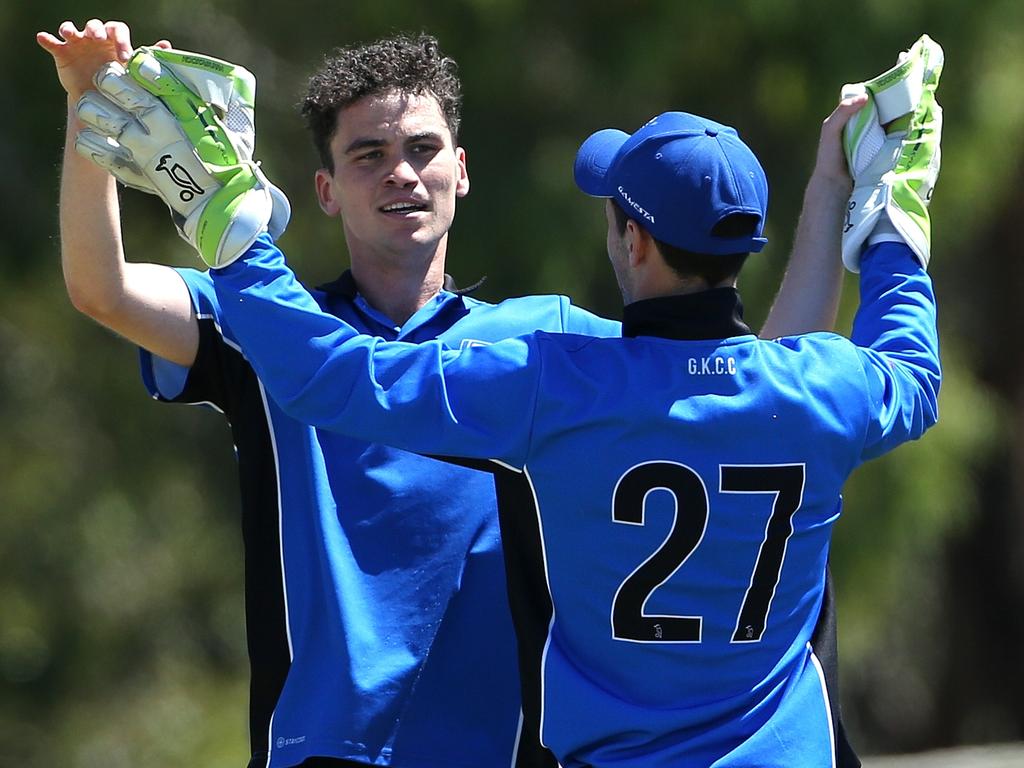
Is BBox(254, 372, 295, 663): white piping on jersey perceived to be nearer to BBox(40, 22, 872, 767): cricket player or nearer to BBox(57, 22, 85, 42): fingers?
BBox(40, 22, 872, 767): cricket player

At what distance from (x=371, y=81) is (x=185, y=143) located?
0.59 metres

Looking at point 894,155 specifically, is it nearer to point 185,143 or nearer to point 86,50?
point 185,143

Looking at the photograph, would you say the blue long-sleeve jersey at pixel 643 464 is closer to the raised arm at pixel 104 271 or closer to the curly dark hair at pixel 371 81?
the raised arm at pixel 104 271

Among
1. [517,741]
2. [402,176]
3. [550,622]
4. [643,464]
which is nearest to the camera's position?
[643,464]

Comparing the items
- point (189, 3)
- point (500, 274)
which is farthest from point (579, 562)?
point (189, 3)

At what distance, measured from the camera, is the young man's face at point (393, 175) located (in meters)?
2.56

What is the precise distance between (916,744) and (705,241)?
7820 millimetres

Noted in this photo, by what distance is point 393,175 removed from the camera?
2.55 meters

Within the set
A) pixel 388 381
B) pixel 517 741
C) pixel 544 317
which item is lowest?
pixel 517 741

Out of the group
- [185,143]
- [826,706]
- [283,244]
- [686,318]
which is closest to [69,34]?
[185,143]

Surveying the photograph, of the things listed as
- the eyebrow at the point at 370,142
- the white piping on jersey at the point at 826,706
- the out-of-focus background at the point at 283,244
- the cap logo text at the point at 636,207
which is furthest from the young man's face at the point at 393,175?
the out-of-focus background at the point at 283,244

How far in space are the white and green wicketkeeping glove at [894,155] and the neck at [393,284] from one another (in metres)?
0.68

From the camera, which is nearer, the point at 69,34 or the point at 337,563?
the point at 69,34

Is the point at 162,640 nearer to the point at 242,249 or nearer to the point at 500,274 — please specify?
the point at 500,274
